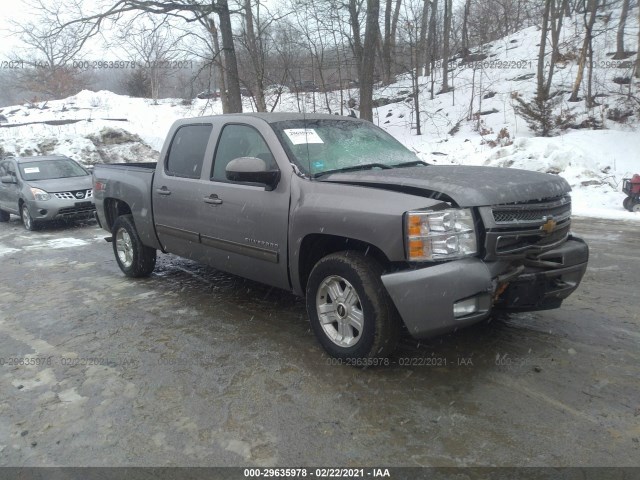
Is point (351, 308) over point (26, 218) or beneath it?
over

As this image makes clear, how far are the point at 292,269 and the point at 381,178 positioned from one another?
1000mm

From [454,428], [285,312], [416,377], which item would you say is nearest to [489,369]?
[416,377]

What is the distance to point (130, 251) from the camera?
19.3ft

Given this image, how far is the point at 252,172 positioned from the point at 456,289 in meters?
1.75

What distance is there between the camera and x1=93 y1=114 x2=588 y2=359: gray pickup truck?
115 inches

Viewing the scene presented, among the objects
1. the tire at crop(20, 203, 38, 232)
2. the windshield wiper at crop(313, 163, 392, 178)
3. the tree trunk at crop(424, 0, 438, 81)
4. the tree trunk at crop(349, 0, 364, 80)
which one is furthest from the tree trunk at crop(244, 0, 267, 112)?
the windshield wiper at crop(313, 163, 392, 178)

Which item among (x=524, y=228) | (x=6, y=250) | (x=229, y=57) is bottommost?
(x=6, y=250)

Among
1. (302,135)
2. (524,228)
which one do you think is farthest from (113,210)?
(524,228)

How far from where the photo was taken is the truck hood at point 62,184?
1012cm

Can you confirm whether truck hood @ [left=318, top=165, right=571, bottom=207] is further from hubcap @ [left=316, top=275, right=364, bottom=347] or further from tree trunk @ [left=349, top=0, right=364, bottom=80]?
tree trunk @ [left=349, top=0, right=364, bottom=80]

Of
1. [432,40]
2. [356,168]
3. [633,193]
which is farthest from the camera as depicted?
[432,40]

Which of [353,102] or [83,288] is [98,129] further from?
[83,288]

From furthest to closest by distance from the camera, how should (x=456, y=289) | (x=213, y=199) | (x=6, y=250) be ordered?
1. (x=6, y=250)
2. (x=213, y=199)
3. (x=456, y=289)

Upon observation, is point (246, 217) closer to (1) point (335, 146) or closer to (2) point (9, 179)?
(1) point (335, 146)
